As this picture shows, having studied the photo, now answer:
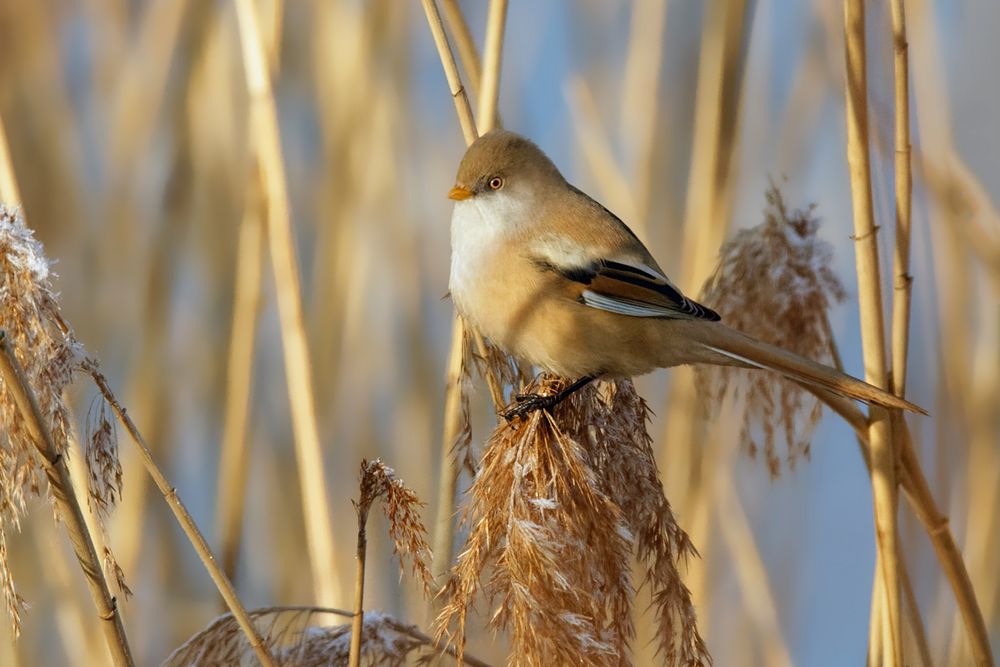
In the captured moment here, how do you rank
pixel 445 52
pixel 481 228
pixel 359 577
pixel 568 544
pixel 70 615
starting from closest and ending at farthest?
pixel 359 577 < pixel 568 544 < pixel 445 52 < pixel 481 228 < pixel 70 615

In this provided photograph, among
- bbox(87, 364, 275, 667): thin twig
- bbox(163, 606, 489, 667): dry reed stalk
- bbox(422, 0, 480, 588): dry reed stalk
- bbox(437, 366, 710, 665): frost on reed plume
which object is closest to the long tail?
bbox(437, 366, 710, 665): frost on reed plume

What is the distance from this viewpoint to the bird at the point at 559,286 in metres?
1.98

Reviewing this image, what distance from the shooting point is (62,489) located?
3.63 ft

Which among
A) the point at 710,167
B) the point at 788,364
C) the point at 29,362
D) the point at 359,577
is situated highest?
the point at 710,167

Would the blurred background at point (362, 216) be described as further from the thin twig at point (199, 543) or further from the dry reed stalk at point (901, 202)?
the thin twig at point (199, 543)

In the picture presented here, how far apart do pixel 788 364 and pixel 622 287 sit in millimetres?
409

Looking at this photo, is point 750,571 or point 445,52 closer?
point 445,52

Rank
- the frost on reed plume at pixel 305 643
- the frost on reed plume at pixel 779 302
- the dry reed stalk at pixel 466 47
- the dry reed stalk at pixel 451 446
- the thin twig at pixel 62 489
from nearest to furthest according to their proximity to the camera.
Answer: the thin twig at pixel 62 489
the frost on reed plume at pixel 305 643
the dry reed stalk at pixel 451 446
the dry reed stalk at pixel 466 47
the frost on reed plume at pixel 779 302

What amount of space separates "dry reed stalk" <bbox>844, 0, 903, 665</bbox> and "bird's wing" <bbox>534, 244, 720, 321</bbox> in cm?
37

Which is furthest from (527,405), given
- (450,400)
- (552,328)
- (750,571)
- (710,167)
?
(750,571)

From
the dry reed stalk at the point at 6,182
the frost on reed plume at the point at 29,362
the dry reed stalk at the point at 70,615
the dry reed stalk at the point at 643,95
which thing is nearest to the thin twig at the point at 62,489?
the frost on reed plume at the point at 29,362

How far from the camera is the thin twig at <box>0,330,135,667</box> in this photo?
3.54ft

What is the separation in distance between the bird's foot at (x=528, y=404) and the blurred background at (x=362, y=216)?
2.78ft

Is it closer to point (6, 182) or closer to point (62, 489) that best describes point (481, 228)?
point (6, 182)
